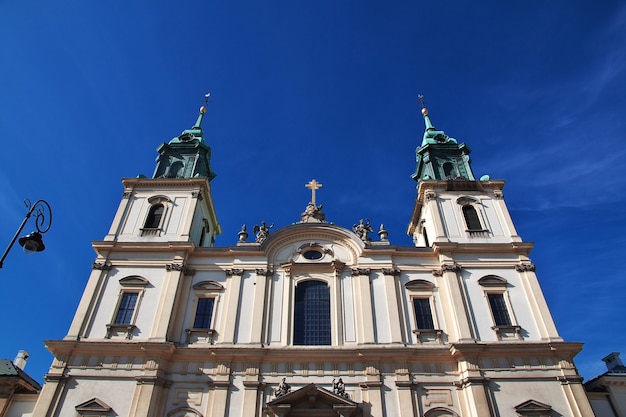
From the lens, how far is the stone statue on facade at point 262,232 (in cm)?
2280

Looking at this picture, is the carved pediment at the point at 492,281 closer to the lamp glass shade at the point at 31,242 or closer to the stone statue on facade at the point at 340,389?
the stone statue on facade at the point at 340,389

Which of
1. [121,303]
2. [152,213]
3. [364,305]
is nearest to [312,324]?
[364,305]

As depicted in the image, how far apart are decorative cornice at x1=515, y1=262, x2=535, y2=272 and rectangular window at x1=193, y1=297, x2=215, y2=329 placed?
1520 cm

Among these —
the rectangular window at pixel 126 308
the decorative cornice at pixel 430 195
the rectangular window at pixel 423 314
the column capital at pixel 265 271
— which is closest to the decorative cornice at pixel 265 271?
the column capital at pixel 265 271

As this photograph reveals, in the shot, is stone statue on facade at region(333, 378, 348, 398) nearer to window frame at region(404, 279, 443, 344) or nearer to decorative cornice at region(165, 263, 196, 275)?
window frame at region(404, 279, 443, 344)

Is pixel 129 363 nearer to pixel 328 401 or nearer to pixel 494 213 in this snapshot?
pixel 328 401

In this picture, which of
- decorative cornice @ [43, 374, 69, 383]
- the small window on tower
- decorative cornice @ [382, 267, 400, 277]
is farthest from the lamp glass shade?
the small window on tower

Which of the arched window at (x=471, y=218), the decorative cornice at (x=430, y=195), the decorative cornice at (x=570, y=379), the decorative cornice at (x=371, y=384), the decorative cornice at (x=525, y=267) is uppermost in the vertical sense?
the decorative cornice at (x=430, y=195)

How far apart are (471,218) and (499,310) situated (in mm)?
6035

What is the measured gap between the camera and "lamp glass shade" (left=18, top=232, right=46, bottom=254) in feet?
32.9

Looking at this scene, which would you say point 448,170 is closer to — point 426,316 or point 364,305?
point 426,316

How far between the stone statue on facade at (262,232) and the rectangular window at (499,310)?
11.6 m

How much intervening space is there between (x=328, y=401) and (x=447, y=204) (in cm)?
1336

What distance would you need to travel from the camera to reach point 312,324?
1984 centimetres
